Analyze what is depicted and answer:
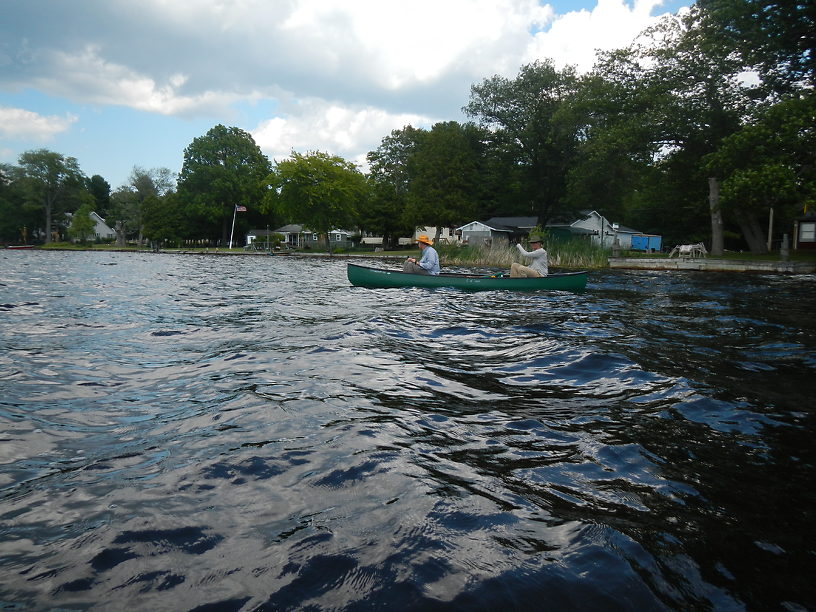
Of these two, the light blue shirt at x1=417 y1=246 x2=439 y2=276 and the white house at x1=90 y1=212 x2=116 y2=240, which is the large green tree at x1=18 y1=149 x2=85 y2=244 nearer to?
the white house at x1=90 y1=212 x2=116 y2=240

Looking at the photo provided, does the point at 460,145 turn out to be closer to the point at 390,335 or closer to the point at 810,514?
the point at 390,335

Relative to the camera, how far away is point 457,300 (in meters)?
14.3

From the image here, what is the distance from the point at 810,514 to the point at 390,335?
6612 mm

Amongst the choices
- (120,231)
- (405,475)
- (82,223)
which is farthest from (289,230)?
(405,475)

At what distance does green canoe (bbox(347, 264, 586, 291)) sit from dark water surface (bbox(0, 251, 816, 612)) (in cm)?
750

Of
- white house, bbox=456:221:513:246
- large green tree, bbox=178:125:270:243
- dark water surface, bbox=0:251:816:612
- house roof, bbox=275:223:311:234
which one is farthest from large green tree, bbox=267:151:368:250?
dark water surface, bbox=0:251:816:612

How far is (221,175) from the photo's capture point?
258ft

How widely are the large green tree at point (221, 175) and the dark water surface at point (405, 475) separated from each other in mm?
76016

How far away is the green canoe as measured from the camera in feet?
51.2

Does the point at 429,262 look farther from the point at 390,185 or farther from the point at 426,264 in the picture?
the point at 390,185

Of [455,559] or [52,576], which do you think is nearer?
[52,576]

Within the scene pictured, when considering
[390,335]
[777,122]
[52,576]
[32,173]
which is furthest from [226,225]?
[52,576]

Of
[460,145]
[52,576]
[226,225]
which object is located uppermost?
[460,145]

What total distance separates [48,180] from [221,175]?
136 ft
